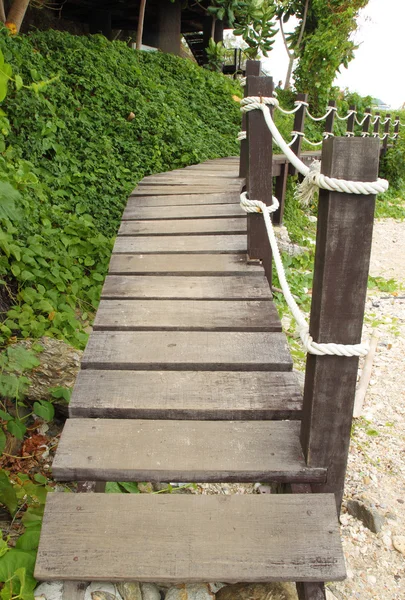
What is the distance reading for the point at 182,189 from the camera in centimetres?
470

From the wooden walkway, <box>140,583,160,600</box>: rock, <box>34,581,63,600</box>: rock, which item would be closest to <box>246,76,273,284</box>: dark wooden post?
the wooden walkway

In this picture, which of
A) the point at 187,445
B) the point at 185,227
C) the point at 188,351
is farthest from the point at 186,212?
the point at 187,445

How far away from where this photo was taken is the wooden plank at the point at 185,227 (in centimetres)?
354

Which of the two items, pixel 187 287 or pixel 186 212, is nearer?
pixel 187 287

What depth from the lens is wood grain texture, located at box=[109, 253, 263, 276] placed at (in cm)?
297

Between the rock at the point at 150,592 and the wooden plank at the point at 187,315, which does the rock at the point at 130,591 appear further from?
the wooden plank at the point at 187,315

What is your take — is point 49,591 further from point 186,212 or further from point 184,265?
point 186,212

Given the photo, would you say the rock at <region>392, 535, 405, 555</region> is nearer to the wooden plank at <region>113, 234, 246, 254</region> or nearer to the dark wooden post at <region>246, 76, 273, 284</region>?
the dark wooden post at <region>246, 76, 273, 284</region>

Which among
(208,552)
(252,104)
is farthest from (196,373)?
(252,104)

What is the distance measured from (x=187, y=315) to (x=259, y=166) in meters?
1.10

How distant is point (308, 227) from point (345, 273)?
8.29 metres

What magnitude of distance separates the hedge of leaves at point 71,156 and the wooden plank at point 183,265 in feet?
2.17

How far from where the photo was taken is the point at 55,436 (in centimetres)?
298

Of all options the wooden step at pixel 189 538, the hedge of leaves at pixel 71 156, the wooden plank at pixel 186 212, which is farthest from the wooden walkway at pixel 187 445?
the wooden plank at pixel 186 212
